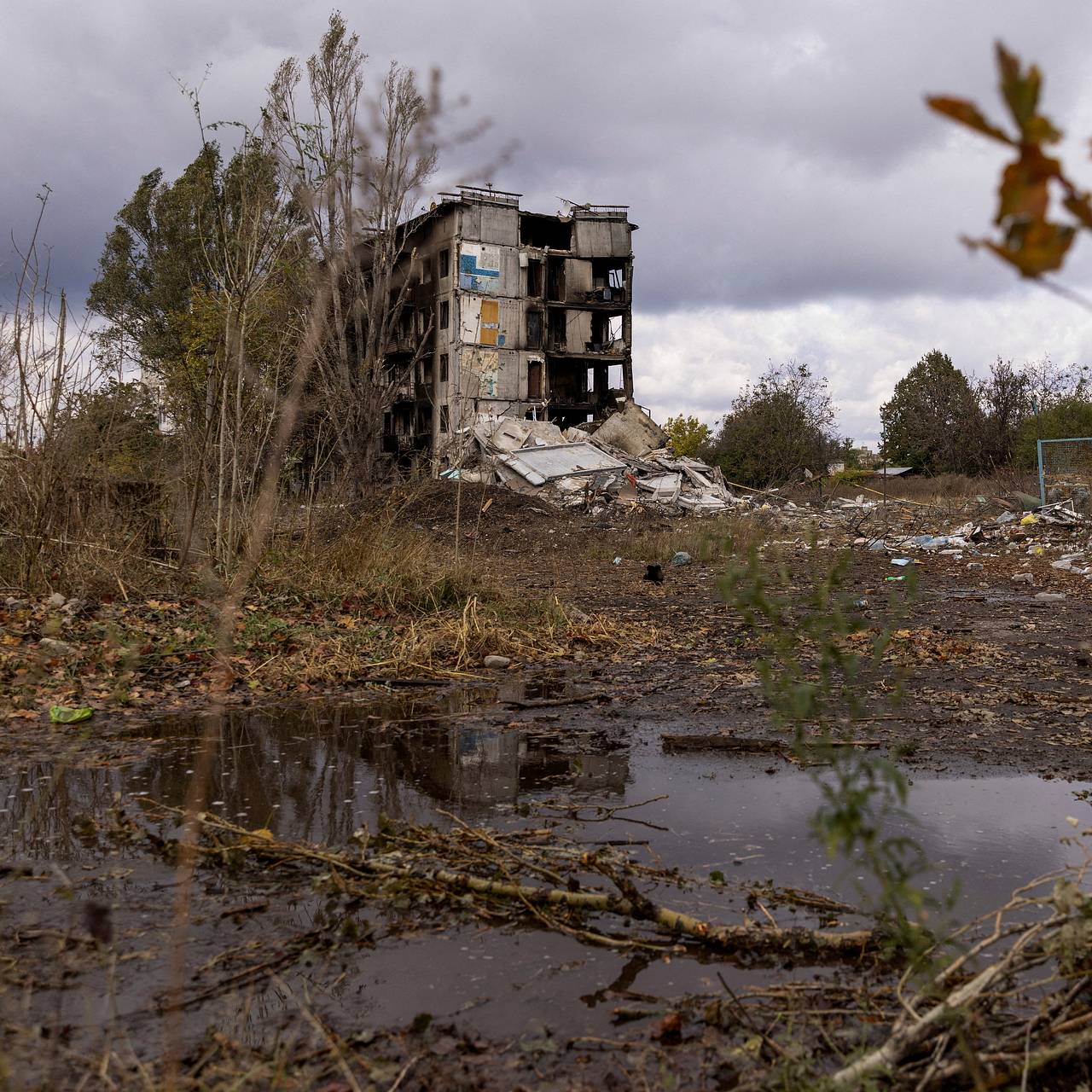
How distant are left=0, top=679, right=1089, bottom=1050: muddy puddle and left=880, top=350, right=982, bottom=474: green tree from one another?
3596cm

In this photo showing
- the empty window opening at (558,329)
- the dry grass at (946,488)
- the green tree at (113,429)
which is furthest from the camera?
the empty window opening at (558,329)

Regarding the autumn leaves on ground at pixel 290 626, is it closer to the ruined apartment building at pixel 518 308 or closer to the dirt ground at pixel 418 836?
the dirt ground at pixel 418 836

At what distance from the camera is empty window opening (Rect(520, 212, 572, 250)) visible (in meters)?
37.5

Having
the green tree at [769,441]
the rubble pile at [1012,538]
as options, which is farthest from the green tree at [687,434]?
the rubble pile at [1012,538]

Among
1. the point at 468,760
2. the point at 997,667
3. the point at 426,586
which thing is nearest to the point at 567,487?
the point at 426,586

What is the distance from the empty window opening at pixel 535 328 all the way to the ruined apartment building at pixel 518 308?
0.03 meters

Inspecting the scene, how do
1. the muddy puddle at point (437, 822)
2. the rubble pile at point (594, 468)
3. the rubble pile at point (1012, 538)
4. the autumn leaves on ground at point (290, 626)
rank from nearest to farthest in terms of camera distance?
the muddy puddle at point (437, 822) < the autumn leaves on ground at point (290, 626) < the rubble pile at point (1012, 538) < the rubble pile at point (594, 468)

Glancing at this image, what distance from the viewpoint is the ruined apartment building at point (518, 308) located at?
35500 millimetres

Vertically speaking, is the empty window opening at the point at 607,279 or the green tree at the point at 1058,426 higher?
the empty window opening at the point at 607,279

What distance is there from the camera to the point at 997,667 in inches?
243

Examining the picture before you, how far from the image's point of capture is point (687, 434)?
44438 mm

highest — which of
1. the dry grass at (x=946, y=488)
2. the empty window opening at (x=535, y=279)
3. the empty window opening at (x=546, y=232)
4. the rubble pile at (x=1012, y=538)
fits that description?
the empty window opening at (x=546, y=232)

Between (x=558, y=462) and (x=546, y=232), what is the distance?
1660 centimetres

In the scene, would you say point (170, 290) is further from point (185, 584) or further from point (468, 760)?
point (468, 760)
